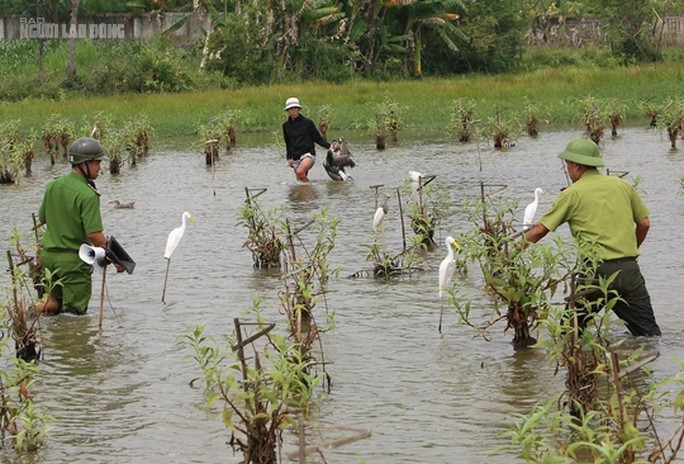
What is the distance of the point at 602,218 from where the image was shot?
8.81 m

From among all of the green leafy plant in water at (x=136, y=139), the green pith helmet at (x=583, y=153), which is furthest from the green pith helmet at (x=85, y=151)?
the green leafy plant in water at (x=136, y=139)

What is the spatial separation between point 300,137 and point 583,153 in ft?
37.0

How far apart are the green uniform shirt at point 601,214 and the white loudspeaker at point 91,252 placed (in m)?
3.33

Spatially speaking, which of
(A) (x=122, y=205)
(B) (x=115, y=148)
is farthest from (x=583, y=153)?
(B) (x=115, y=148)

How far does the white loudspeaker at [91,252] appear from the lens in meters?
10.3

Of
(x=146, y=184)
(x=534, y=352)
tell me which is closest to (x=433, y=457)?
(x=534, y=352)

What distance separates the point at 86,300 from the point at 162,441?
3.23m

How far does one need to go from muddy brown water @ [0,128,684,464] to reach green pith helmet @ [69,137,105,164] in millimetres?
1303

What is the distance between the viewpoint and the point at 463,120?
26.5 m

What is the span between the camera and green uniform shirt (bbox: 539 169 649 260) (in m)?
8.80

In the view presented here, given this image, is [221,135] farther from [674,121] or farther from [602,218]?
[602,218]

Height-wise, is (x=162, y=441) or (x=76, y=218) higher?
(x=76, y=218)

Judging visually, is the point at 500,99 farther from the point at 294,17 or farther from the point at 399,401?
the point at 399,401

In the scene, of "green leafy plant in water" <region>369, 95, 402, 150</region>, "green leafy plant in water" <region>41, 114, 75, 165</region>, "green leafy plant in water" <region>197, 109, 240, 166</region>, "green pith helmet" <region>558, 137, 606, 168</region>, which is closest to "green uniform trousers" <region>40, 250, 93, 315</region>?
"green pith helmet" <region>558, 137, 606, 168</region>
